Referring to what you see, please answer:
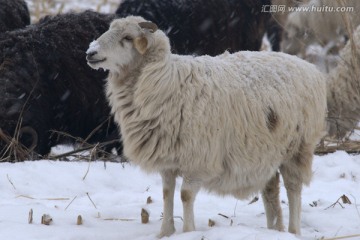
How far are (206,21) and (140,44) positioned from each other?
490 cm

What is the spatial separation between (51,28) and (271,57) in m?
3.15

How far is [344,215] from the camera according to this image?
5523mm

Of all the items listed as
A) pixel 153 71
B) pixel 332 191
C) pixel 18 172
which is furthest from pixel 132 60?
pixel 332 191

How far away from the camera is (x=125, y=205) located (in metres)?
5.79

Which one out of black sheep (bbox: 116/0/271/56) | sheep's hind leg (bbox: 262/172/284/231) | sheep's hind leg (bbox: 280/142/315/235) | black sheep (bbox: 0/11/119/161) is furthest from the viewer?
black sheep (bbox: 116/0/271/56)

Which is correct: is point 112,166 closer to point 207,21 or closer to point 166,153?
point 166,153

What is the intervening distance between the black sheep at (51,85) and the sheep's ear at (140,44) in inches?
98.7

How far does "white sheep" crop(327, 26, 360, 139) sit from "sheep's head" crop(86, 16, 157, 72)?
12.7 ft

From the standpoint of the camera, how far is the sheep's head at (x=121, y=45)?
4.54 meters

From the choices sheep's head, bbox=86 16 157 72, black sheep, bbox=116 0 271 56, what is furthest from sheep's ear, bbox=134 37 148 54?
black sheep, bbox=116 0 271 56

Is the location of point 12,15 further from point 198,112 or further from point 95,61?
point 198,112

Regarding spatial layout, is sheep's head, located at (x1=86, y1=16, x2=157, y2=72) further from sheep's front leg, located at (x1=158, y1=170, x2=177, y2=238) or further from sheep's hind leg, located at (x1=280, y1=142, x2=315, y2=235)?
sheep's hind leg, located at (x1=280, y1=142, x2=315, y2=235)

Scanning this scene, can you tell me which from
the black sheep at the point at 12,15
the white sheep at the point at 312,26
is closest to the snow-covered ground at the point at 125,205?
the black sheep at the point at 12,15

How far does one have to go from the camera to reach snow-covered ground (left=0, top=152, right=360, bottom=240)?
479cm
